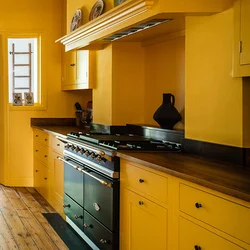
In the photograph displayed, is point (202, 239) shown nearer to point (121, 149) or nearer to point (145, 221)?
point (145, 221)

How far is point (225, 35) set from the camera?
8.64ft

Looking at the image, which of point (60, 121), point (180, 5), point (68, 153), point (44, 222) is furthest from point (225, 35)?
point (60, 121)

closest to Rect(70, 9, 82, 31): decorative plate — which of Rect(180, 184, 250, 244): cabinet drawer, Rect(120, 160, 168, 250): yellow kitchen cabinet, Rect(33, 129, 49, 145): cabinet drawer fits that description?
Rect(33, 129, 49, 145): cabinet drawer

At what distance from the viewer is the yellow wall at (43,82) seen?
6.22 metres

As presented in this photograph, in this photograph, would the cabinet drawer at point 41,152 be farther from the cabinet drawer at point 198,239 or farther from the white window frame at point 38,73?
the cabinet drawer at point 198,239

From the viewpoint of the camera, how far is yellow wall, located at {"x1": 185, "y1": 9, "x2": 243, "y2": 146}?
2.58 m

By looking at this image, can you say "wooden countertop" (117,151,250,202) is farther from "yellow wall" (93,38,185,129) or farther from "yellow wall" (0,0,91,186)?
"yellow wall" (0,0,91,186)

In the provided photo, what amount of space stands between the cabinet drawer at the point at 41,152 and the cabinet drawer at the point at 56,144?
295 mm

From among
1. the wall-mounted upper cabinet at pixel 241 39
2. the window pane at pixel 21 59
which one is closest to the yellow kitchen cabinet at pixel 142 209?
the wall-mounted upper cabinet at pixel 241 39

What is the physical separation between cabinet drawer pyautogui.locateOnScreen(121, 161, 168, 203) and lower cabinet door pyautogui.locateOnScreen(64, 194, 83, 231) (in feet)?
3.51

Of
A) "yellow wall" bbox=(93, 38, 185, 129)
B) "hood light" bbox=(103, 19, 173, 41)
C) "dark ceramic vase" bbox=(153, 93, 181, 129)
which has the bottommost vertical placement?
"dark ceramic vase" bbox=(153, 93, 181, 129)

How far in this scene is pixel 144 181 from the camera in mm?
2707

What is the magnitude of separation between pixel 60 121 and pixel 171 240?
4.20 meters

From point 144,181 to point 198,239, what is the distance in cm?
68
